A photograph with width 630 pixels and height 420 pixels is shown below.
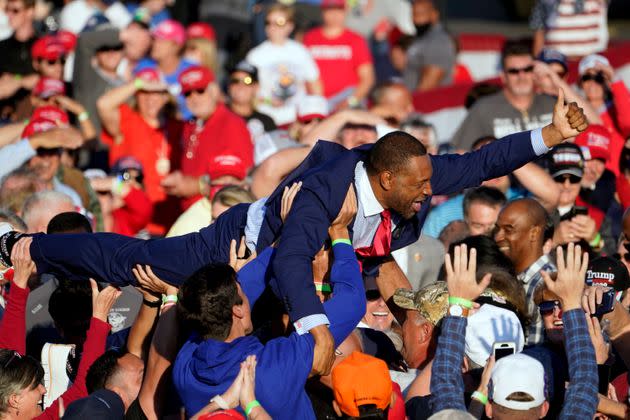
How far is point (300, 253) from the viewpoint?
5.91 m

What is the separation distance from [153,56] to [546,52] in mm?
4027

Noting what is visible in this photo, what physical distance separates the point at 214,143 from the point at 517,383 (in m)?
5.14

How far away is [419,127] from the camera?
415 inches

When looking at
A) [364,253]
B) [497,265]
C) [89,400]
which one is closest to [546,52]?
[497,265]

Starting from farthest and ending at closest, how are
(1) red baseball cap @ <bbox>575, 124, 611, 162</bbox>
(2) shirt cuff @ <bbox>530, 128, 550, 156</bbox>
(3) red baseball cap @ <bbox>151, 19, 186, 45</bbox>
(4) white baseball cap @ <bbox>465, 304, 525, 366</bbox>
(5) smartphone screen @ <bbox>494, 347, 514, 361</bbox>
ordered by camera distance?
(3) red baseball cap @ <bbox>151, 19, 186, 45</bbox> < (1) red baseball cap @ <bbox>575, 124, 611, 162</bbox> < (2) shirt cuff @ <bbox>530, 128, 550, 156</bbox> < (4) white baseball cap @ <bbox>465, 304, 525, 366</bbox> < (5) smartphone screen @ <bbox>494, 347, 514, 361</bbox>

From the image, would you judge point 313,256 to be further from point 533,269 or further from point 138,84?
point 138,84

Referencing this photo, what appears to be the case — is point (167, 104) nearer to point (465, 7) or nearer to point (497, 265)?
point (497, 265)

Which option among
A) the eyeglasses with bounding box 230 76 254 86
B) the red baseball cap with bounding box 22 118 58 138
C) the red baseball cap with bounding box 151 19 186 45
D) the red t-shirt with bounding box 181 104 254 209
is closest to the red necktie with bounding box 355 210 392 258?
the red t-shirt with bounding box 181 104 254 209

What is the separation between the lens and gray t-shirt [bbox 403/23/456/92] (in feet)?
45.6

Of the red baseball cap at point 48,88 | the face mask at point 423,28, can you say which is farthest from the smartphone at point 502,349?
the face mask at point 423,28

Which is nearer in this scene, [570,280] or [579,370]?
[579,370]

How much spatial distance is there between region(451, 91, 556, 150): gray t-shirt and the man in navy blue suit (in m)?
3.91

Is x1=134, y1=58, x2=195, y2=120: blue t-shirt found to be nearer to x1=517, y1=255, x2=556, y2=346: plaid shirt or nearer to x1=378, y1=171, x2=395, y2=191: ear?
x1=517, y1=255, x2=556, y2=346: plaid shirt

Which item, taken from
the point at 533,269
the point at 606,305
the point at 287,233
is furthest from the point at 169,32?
the point at 606,305
